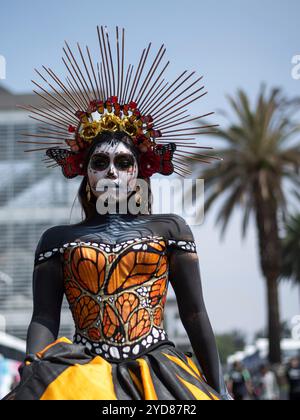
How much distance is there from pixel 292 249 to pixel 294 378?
24.3 m

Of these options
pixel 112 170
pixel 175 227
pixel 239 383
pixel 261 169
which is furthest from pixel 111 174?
pixel 261 169

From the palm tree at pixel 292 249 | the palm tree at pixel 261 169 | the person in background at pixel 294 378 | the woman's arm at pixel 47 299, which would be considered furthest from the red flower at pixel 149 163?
the palm tree at pixel 292 249

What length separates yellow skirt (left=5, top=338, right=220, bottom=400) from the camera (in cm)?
291

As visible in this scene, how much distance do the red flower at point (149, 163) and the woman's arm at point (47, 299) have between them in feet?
2.24

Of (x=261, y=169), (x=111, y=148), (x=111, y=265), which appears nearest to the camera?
(x=111, y=265)

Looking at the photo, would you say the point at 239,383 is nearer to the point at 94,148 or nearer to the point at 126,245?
the point at 94,148

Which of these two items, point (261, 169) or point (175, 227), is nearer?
point (175, 227)

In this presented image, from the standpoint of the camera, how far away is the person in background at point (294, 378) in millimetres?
14211

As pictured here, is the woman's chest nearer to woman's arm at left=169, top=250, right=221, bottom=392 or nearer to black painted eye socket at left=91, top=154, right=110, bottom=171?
woman's arm at left=169, top=250, right=221, bottom=392

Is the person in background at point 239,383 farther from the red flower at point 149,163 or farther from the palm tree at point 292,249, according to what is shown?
the palm tree at point 292,249

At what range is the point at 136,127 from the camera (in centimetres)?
393

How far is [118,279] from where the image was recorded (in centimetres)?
349

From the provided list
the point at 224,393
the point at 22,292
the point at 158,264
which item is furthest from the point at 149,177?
the point at 22,292
